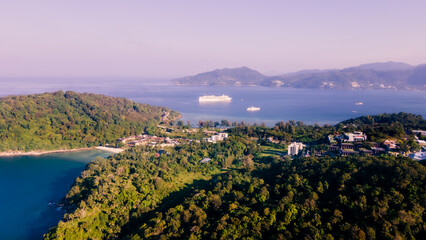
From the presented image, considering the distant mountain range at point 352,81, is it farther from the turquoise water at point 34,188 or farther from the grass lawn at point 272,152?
the turquoise water at point 34,188

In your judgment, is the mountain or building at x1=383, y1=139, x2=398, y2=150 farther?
the mountain

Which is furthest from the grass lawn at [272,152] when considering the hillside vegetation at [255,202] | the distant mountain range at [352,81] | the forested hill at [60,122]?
the distant mountain range at [352,81]

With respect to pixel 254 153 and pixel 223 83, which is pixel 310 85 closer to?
pixel 223 83

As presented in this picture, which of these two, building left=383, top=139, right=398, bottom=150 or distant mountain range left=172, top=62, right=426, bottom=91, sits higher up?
distant mountain range left=172, top=62, right=426, bottom=91

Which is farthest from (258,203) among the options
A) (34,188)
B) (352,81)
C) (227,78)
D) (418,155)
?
(227,78)

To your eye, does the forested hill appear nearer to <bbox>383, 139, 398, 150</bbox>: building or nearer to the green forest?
the green forest

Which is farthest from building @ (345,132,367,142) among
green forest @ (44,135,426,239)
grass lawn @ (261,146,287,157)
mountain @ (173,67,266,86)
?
mountain @ (173,67,266,86)

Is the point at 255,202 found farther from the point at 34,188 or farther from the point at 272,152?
the point at 34,188
